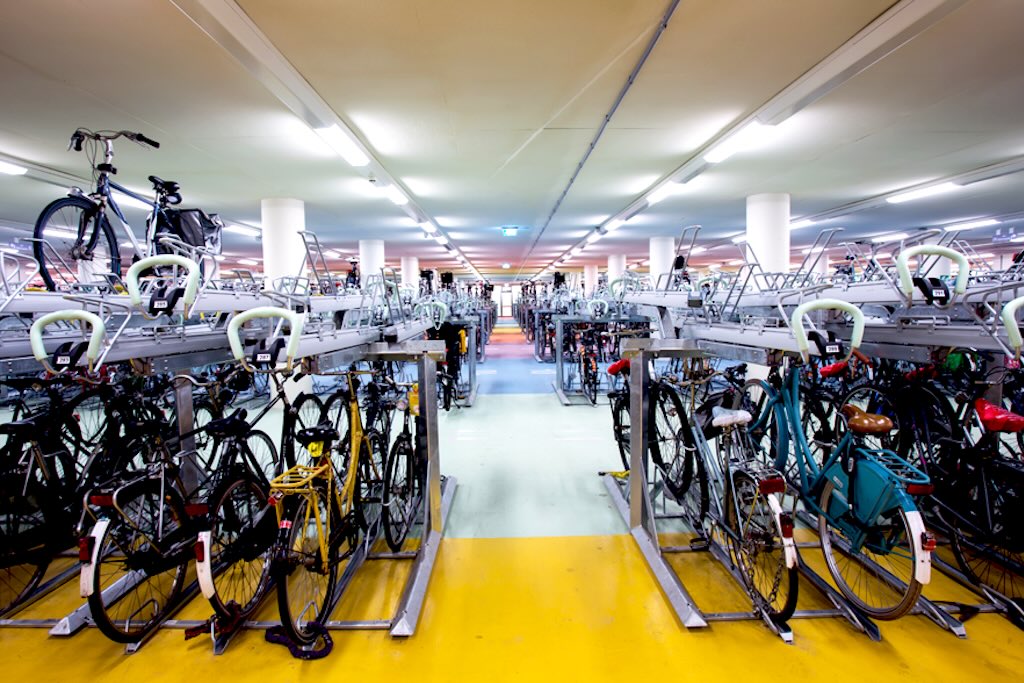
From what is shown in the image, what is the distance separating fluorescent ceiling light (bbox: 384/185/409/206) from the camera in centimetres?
651

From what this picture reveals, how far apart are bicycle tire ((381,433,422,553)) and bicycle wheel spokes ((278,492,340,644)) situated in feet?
1.44

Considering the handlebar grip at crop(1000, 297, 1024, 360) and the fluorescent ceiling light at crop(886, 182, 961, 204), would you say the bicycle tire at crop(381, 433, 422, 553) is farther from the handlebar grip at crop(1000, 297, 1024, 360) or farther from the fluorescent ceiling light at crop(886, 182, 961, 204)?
the fluorescent ceiling light at crop(886, 182, 961, 204)

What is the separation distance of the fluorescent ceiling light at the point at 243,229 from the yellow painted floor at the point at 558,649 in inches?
322

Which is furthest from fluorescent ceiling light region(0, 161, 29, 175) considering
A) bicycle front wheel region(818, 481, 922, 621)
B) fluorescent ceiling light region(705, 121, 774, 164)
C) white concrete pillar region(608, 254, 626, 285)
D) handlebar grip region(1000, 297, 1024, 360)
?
white concrete pillar region(608, 254, 626, 285)

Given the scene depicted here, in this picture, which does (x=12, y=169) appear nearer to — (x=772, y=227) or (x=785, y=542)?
(x=785, y=542)

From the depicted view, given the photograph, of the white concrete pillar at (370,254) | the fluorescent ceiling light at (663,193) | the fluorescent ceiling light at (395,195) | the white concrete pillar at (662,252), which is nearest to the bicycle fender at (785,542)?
the fluorescent ceiling light at (663,193)

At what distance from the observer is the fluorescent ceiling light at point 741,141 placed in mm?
4397

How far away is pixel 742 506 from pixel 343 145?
4.46 meters

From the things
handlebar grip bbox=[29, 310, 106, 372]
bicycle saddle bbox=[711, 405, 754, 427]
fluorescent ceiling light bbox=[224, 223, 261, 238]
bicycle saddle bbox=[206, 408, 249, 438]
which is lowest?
bicycle saddle bbox=[206, 408, 249, 438]

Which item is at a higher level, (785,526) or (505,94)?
(505,94)

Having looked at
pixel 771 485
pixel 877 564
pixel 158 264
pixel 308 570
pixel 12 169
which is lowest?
pixel 877 564

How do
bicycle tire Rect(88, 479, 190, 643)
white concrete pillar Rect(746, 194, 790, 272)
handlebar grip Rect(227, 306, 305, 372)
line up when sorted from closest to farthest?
1. handlebar grip Rect(227, 306, 305, 372)
2. bicycle tire Rect(88, 479, 190, 643)
3. white concrete pillar Rect(746, 194, 790, 272)

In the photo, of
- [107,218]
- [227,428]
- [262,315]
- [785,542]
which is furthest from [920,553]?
[107,218]

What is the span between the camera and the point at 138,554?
2.23 m
